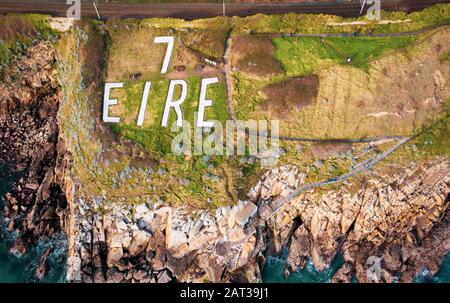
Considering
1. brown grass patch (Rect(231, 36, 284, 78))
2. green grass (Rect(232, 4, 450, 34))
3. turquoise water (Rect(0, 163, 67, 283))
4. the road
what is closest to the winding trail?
brown grass patch (Rect(231, 36, 284, 78))

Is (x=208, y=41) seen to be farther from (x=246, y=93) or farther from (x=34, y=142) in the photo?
(x=34, y=142)

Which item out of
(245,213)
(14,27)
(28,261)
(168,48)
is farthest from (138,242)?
(14,27)

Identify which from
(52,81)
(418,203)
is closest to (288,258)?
(418,203)

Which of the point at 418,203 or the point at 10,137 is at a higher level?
the point at 10,137

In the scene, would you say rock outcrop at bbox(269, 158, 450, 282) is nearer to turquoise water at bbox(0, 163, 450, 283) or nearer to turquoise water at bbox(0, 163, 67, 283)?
turquoise water at bbox(0, 163, 450, 283)

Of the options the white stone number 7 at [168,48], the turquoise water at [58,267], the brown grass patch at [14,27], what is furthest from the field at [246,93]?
the turquoise water at [58,267]

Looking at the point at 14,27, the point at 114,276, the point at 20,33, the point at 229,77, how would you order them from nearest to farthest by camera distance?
the point at 114,276 → the point at 229,77 → the point at 14,27 → the point at 20,33

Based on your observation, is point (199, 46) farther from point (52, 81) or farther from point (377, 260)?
point (377, 260)
